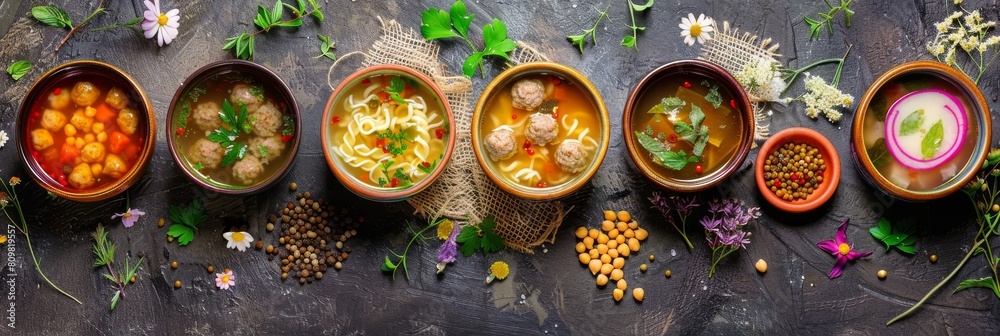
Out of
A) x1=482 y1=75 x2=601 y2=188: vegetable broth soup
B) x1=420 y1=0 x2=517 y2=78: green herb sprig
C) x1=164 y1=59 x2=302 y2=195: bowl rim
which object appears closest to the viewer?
x1=164 y1=59 x2=302 y2=195: bowl rim

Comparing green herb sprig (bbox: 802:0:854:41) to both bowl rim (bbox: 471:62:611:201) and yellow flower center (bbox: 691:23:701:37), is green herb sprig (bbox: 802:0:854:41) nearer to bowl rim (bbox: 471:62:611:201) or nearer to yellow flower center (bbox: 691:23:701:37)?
yellow flower center (bbox: 691:23:701:37)

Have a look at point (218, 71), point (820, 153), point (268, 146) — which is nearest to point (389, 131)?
point (268, 146)

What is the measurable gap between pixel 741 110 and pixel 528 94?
0.91 meters

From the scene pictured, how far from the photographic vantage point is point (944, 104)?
306cm

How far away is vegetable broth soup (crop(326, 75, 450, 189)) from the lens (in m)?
3.02

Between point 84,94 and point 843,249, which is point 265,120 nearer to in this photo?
point 84,94

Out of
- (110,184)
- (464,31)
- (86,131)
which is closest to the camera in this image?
(110,184)

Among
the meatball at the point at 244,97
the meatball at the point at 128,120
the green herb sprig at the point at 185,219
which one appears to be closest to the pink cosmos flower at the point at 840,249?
the meatball at the point at 244,97

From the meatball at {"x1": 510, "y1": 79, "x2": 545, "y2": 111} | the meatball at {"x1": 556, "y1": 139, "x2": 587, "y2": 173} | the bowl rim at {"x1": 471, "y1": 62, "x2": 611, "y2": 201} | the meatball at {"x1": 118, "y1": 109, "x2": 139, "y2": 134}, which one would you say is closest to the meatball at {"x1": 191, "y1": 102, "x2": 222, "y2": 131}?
the meatball at {"x1": 118, "y1": 109, "x2": 139, "y2": 134}

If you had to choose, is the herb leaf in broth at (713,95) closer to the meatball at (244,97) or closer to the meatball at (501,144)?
the meatball at (501,144)

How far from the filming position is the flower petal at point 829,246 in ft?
10.4

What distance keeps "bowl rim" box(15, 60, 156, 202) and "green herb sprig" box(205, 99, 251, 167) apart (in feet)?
0.81

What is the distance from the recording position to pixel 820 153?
122 inches

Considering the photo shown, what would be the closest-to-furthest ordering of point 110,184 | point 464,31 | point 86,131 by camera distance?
point 110,184 < point 86,131 < point 464,31
